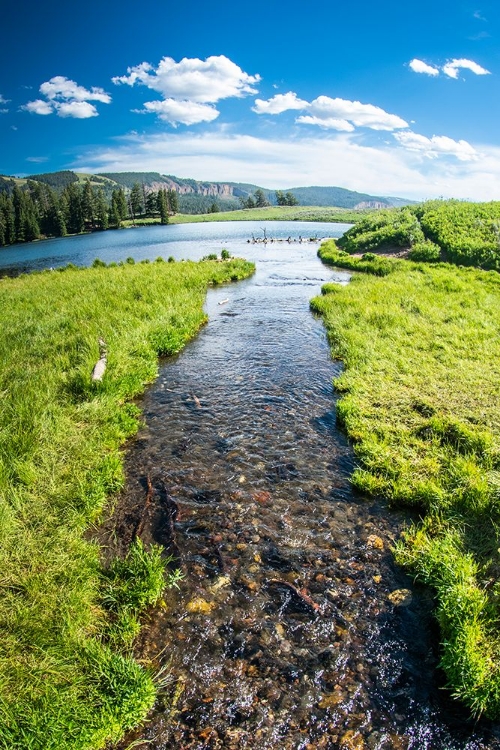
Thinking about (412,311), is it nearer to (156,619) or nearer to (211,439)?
(211,439)

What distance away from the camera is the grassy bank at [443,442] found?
206 inches

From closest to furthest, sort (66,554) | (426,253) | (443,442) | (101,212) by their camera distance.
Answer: (66,554) → (443,442) → (426,253) → (101,212)

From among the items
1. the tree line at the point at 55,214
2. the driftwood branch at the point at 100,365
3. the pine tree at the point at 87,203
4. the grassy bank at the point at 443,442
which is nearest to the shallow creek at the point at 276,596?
the grassy bank at the point at 443,442

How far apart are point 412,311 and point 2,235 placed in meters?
135

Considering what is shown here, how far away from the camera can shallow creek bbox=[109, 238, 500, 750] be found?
455 centimetres

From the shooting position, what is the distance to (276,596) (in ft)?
20.0

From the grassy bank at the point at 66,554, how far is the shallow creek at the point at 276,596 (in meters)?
0.49

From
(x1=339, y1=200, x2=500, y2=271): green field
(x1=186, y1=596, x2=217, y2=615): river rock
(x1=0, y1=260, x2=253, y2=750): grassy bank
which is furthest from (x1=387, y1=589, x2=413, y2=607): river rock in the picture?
(x1=339, y1=200, x2=500, y2=271): green field

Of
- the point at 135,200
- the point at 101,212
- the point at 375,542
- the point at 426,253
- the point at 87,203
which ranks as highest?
the point at 135,200

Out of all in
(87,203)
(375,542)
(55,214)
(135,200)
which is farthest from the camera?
(135,200)

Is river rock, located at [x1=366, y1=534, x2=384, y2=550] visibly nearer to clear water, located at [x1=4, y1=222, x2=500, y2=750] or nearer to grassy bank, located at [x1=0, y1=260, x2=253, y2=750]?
clear water, located at [x1=4, y1=222, x2=500, y2=750]

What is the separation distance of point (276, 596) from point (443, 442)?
5.67 meters

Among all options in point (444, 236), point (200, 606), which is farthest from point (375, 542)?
point (444, 236)

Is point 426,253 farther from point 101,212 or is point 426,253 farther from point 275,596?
point 101,212
